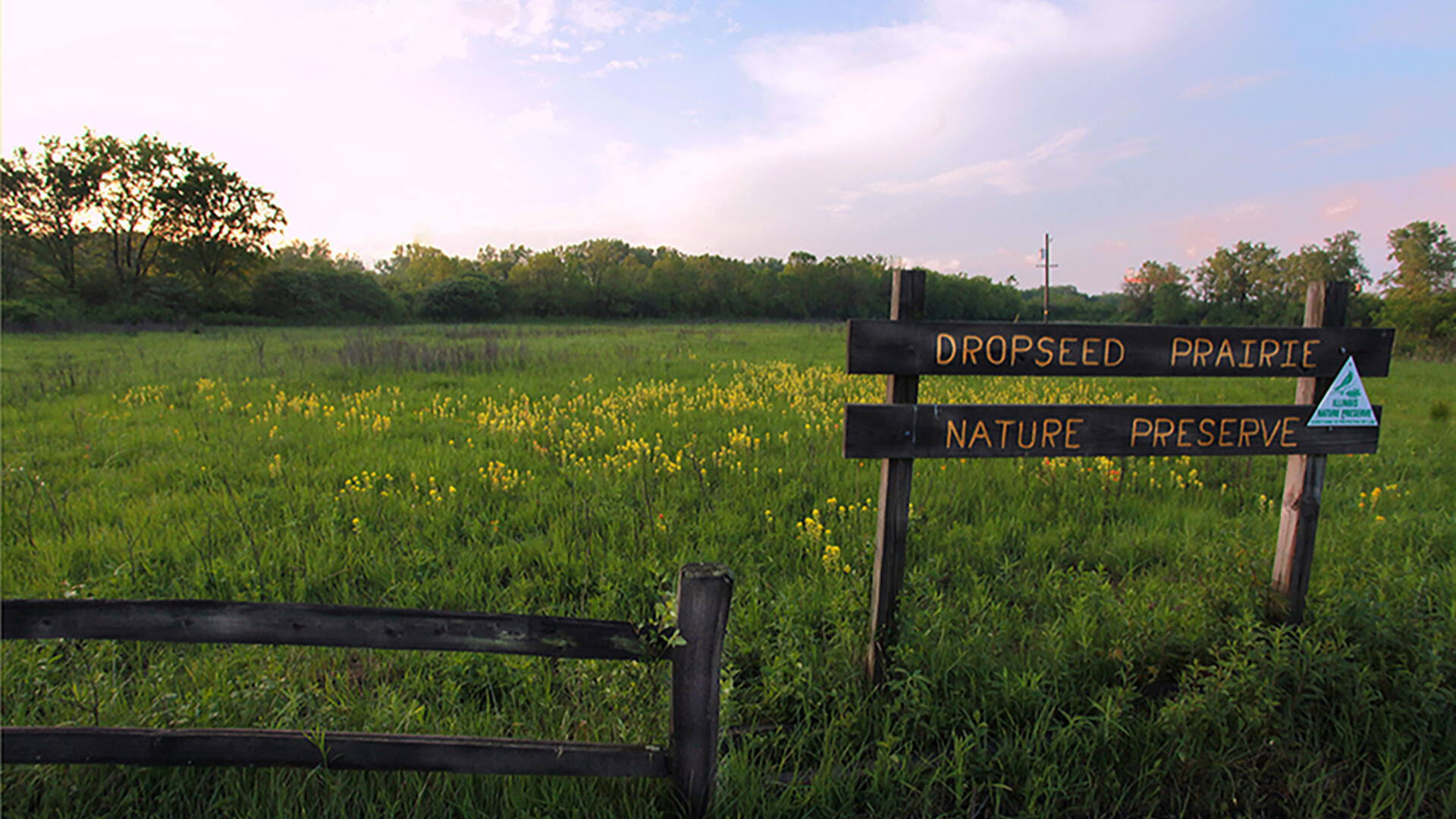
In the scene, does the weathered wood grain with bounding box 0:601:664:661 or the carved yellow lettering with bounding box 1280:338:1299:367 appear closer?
the weathered wood grain with bounding box 0:601:664:661

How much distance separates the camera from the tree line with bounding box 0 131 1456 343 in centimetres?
4309

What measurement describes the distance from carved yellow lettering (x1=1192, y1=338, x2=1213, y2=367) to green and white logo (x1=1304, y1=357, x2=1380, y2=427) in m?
0.77

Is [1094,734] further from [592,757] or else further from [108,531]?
[108,531]

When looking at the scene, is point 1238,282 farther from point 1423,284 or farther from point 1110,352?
point 1110,352

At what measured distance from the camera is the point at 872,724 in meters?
2.83

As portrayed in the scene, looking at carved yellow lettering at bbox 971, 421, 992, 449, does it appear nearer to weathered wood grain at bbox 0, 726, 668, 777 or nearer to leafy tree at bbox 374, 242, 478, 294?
weathered wood grain at bbox 0, 726, 668, 777

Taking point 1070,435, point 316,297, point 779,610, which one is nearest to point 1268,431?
point 1070,435

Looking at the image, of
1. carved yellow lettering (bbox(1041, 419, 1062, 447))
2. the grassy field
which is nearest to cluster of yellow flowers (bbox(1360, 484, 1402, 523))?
the grassy field

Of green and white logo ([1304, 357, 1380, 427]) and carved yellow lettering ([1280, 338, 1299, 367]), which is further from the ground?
carved yellow lettering ([1280, 338, 1299, 367])

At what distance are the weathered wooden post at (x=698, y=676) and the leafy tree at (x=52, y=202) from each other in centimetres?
6104

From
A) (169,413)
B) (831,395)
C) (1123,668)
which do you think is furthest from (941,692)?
(169,413)

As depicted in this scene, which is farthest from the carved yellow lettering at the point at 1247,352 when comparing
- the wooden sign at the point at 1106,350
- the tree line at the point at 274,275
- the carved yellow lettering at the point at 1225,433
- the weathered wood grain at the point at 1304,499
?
the tree line at the point at 274,275

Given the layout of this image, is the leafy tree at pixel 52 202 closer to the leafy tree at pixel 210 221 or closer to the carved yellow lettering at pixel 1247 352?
the leafy tree at pixel 210 221

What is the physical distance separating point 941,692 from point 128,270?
69.2 m
